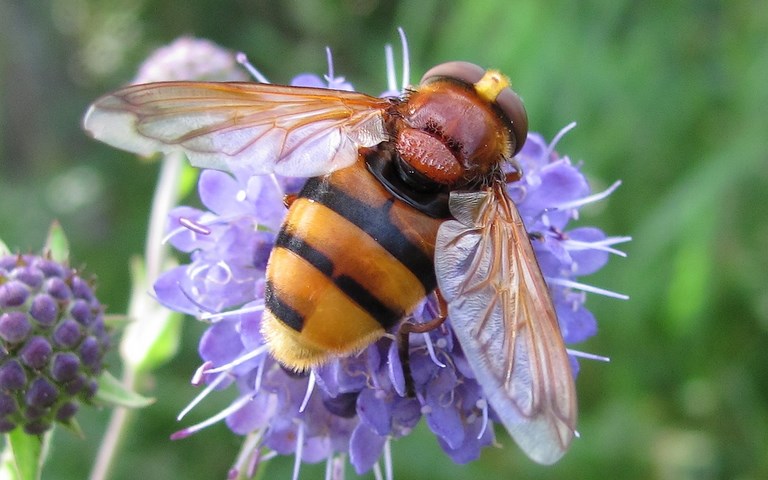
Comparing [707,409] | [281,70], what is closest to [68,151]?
[281,70]

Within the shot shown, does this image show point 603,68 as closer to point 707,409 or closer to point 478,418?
point 707,409

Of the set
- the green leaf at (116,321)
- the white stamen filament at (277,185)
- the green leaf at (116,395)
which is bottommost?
the green leaf at (116,395)

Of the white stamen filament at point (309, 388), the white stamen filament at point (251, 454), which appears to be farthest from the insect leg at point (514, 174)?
the white stamen filament at point (251, 454)

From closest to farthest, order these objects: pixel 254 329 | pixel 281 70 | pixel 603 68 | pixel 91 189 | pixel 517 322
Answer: pixel 517 322
pixel 254 329
pixel 603 68
pixel 91 189
pixel 281 70

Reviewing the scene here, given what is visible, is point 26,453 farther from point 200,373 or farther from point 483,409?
point 483,409

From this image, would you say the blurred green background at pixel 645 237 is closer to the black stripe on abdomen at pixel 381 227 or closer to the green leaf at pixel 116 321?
the green leaf at pixel 116 321

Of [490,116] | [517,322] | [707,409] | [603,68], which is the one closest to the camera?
[517,322]

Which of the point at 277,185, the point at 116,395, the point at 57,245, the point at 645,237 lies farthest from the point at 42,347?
the point at 645,237

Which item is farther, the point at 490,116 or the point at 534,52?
the point at 534,52
